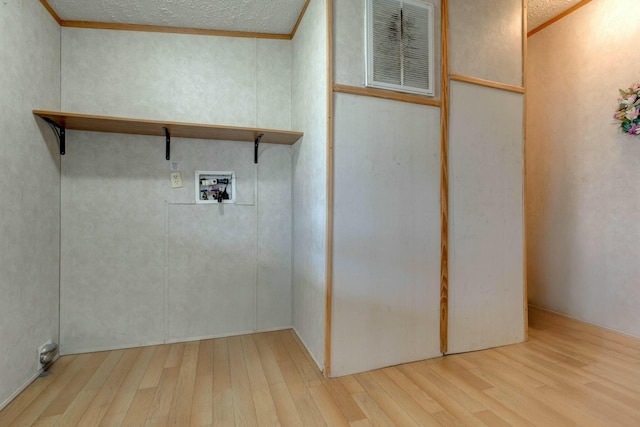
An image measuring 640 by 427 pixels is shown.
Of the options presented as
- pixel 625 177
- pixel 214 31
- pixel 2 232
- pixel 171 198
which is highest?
pixel 214 31

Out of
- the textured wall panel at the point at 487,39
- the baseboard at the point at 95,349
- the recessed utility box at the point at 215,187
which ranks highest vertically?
the textured wall panel at the point at 487,39

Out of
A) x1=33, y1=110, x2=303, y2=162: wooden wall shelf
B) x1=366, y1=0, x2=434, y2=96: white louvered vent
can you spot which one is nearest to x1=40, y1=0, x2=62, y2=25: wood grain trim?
x1=33, y1=110, x2=303, y2=162: wooden wall shelf

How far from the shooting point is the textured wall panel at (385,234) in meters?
1.92

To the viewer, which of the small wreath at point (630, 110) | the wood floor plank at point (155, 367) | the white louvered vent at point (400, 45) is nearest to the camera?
the wood floor plank at point (155, 367)

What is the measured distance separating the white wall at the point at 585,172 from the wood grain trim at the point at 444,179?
1.59 m

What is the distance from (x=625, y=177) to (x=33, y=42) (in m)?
4.34

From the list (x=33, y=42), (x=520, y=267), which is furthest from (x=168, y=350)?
(x=520, y=267)

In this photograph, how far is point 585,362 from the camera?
2.06 meters

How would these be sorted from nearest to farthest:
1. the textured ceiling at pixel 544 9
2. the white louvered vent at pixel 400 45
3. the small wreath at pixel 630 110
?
the white louvered vent at pixel 400 45 < the small wreath at pixel 630 110 < the textured ceiling at pixel 544 9

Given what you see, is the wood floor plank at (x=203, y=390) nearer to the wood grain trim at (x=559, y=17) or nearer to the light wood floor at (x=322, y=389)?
the light wood floor at (x=322, y=389)

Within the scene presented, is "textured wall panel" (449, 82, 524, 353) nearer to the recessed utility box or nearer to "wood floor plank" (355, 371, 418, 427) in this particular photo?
"wood floor plank" (355, 371, 418, 427)

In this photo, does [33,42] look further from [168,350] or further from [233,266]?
[168,350]

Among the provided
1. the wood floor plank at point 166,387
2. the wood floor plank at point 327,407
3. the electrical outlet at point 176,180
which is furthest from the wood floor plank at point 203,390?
the electrical outlet at point 176,180

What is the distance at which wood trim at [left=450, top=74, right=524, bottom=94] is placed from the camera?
2201 mm
